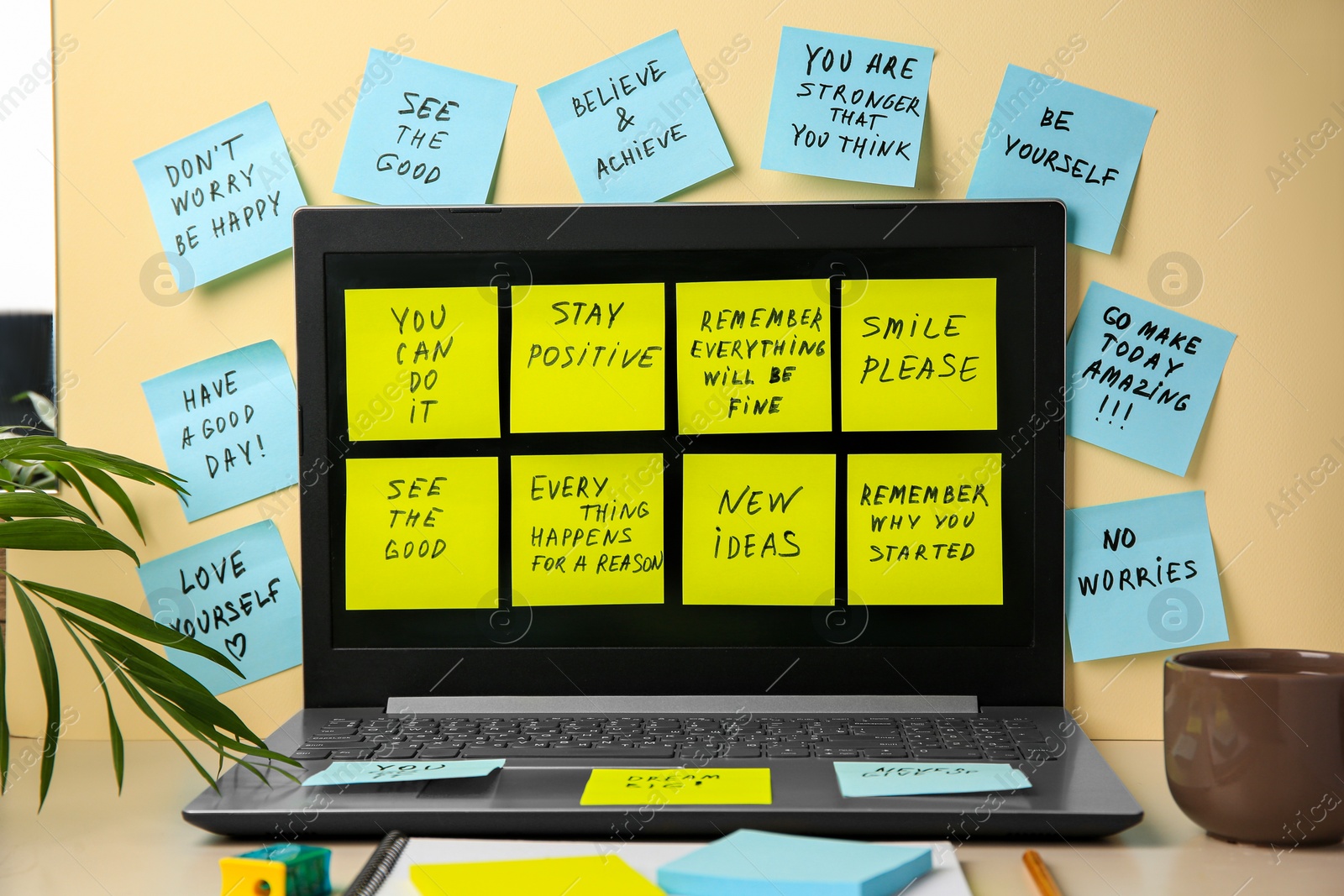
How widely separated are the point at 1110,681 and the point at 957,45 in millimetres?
544

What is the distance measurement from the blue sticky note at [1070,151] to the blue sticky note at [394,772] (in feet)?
1.93

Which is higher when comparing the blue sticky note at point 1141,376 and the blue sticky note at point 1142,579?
the blue sticky note at point 1141,376

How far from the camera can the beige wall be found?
0.80 m

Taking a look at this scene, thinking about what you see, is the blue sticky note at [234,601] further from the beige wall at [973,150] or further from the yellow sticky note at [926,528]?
the yellow sticky note at [926,528]

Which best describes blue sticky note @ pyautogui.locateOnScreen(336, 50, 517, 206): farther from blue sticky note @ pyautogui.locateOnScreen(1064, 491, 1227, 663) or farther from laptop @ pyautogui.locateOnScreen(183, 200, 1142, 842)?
blue sticky note @ pyautogui.locateOnScreen(1064, 491, 1227, 663)

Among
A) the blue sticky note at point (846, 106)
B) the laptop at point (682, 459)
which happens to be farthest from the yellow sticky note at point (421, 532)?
the blue sticky note at point (846, 106)

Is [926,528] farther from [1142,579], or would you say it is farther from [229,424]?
[229,424]

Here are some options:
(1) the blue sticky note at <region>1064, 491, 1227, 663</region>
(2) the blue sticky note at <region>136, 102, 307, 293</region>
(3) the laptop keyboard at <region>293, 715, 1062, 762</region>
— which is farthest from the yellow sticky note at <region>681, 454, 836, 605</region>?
(2) the blue sticky note at <region>136, 102, 307, 293</region>

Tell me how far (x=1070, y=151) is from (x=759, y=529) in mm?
405

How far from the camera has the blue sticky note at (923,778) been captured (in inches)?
21.8

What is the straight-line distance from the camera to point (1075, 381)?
79 cm

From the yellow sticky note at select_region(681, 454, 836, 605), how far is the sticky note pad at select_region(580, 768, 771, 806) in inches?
7.7

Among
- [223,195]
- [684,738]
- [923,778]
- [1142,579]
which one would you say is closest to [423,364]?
[223,195]

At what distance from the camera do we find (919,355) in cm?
77
